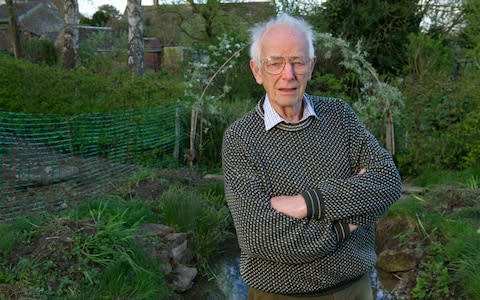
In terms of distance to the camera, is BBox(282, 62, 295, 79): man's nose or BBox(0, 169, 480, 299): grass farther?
BBox(0, 169, 480, 299): grass

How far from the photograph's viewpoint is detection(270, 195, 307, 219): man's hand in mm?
1772

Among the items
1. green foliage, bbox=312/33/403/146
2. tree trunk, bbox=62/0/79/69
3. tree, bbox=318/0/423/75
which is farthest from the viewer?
tree trunk, bbox=62/0/79/69

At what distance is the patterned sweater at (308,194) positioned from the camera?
5.80ft

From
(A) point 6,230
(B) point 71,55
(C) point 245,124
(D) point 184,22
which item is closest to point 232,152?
(C) point 245,124

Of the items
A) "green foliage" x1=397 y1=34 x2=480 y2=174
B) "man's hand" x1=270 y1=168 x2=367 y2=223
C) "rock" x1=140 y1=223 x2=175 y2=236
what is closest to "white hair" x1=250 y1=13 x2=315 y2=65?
"man's hand" x1=270 y1=168 x2=367 y2=223

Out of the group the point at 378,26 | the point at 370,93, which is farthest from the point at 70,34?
the point at 370,93

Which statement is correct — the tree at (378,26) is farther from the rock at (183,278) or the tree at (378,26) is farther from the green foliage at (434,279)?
the rock at (183,278)

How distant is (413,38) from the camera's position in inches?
444

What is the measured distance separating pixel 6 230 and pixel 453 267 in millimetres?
3277

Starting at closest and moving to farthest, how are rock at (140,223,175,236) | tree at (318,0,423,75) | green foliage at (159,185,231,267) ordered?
rock at (140,223,175,236) < green foliage at (159,185,231,267) < tree at (318,0,423,75)

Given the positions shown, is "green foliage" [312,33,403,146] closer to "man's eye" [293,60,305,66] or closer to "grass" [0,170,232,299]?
"grass" [0,170,232,299]

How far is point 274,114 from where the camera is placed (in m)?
1.92

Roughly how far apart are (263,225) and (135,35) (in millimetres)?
11443

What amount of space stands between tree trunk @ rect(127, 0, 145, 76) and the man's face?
35.4 feet
